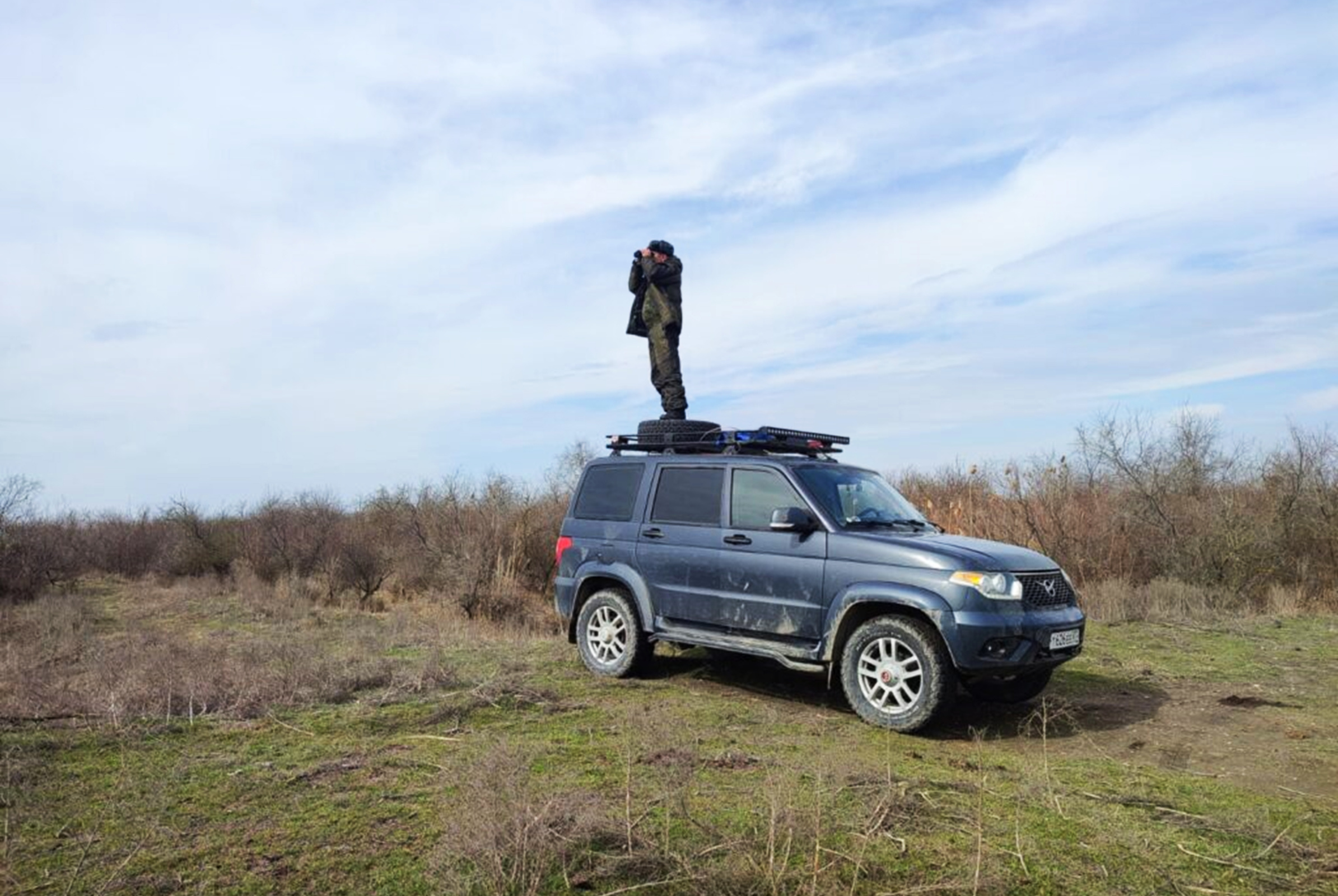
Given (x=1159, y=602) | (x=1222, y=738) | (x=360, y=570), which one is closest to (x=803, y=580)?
(x=1222, y=738)

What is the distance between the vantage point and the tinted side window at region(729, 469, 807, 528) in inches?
289

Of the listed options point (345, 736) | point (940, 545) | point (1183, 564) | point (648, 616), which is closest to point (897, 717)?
point (940, 545)

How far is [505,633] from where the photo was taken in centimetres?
1262

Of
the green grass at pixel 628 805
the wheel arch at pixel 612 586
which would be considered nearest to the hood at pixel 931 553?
the green grass at pixel 628 805

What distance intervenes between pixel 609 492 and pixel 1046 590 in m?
3.92

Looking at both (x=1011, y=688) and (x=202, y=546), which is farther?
(x=202, y=546)

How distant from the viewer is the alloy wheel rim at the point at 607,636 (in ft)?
27.1

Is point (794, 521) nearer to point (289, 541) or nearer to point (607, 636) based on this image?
point (607, 636)

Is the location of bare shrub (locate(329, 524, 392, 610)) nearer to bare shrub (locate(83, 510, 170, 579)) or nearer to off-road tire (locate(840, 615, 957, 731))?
bare shrub (locate(83, 510, 170, 579))

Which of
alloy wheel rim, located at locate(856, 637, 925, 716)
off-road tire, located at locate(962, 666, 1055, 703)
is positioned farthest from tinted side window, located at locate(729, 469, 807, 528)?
off-road tire, located at locate(962, 666, 1055, 703)

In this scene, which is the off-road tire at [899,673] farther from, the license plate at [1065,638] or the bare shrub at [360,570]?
the bare shrub at [360,570]

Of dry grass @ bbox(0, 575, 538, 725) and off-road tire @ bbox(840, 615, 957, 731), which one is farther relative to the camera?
dry grass @ bbox(0, 575, 538, 725)

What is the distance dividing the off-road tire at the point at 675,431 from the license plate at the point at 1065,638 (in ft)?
10.7

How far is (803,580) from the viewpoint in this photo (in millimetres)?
7000
